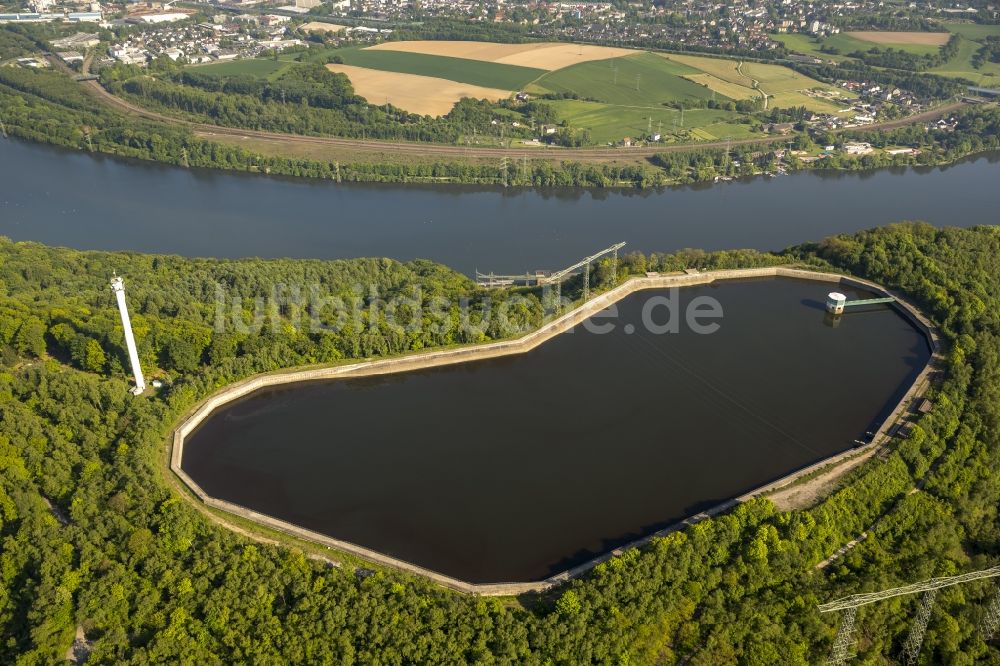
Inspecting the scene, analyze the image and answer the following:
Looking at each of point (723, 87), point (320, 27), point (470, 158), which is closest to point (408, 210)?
point (470, 158)

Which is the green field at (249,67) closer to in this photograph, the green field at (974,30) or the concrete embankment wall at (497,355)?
the concrete embankment wall at (497,355)

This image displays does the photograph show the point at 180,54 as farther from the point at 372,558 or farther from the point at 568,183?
the point at 372,558

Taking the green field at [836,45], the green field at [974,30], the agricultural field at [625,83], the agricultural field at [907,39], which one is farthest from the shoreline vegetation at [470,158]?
the green field at [974,30]

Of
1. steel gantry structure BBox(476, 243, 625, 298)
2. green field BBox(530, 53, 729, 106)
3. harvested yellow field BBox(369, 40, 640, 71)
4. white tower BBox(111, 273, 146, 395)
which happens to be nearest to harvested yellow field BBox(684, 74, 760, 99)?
green field BBox(530, 53, 729, 106)

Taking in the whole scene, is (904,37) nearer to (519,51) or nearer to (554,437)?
(519,51)

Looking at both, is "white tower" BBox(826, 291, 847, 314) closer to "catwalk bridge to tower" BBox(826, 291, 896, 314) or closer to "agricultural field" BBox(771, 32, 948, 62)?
"catwalk bridge to tower" BBox(826, 291, 896, 314)
